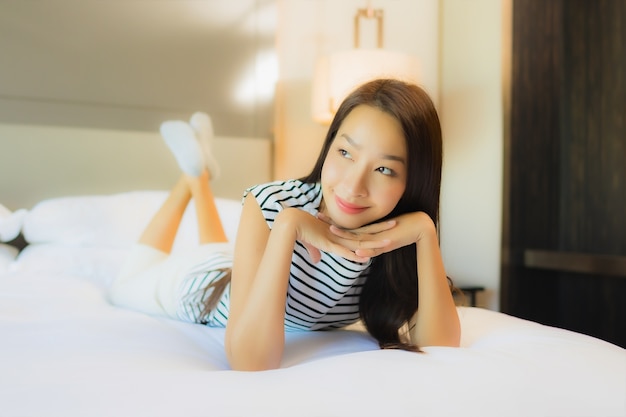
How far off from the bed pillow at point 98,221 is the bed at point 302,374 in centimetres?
71

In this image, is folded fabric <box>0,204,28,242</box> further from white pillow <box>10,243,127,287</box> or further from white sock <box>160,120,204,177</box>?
white sock <box>160,120,204,177</box>

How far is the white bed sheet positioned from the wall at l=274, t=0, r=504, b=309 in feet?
5.52

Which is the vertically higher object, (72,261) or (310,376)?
(310,376)

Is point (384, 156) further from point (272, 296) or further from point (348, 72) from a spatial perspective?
point (348, 72)

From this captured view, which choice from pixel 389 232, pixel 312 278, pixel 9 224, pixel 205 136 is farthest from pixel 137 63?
pixel 389 232

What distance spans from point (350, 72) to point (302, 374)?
185cm

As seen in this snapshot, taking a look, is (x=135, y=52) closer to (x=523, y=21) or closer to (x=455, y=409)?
(x=523, y=21)

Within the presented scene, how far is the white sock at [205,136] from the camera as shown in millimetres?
2105

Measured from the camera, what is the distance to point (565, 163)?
2658mm

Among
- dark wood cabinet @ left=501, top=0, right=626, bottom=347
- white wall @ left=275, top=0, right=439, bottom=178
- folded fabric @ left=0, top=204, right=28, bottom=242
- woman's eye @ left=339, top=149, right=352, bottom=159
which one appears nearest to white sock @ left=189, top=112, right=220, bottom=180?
white wall @ left=275, top=0, right=439, bottom=178

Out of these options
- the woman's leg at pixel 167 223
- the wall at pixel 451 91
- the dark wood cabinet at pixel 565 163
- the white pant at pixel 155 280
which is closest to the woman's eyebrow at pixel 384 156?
the white pant at pixel 155 280

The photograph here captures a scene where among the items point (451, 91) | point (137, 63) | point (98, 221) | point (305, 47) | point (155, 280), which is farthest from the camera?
point (451, 91)

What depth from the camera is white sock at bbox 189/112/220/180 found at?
2105mm

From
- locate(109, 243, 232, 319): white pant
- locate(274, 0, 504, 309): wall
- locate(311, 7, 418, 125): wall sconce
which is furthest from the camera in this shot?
locate(274, 0, 504, 309): wall
